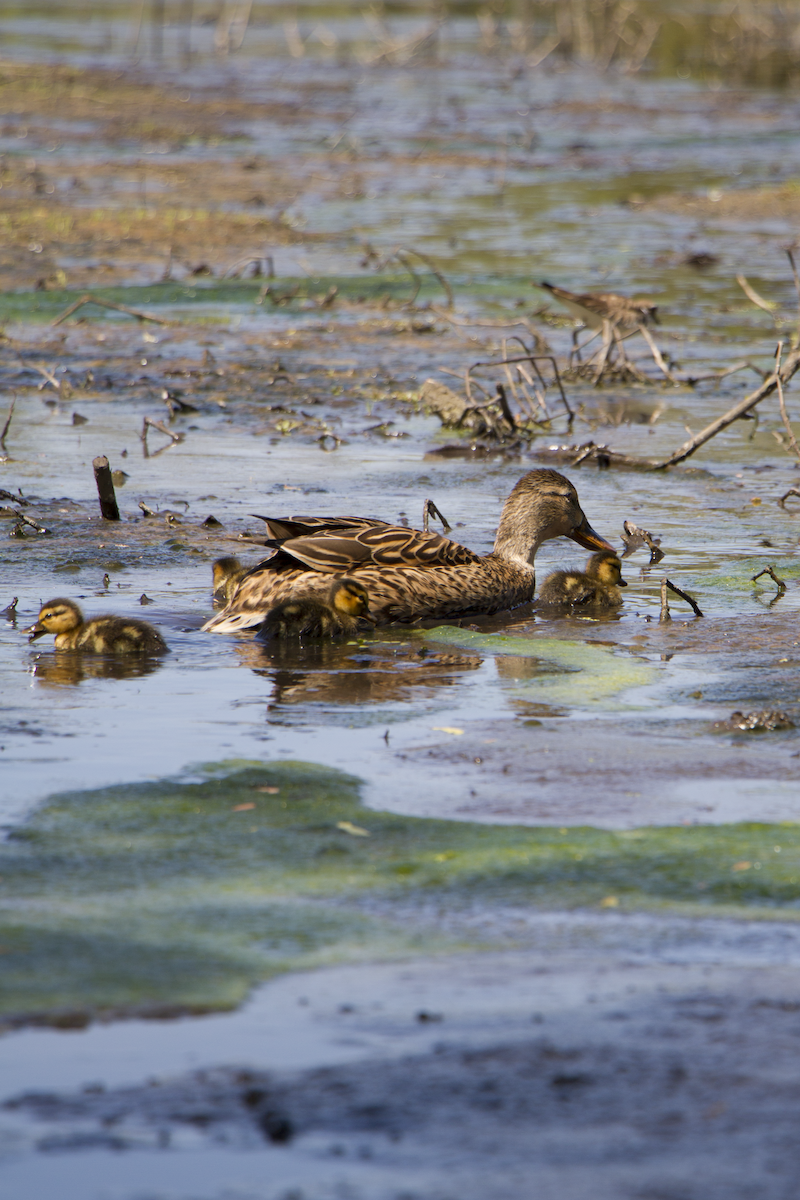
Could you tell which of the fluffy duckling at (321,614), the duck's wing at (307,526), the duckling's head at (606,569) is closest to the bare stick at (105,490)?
the duck's wing at (307,526)

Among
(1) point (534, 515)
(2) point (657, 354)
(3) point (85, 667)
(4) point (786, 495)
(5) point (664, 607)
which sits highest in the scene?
(2) point (657, 354)

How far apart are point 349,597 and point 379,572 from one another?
1.11 feet

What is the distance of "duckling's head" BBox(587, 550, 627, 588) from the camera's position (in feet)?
26.8

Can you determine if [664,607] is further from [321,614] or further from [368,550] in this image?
[321,614]

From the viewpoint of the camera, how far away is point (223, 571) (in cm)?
802

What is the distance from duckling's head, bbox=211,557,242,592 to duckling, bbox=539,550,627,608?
1.48m

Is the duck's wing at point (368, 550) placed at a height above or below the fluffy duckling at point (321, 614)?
above

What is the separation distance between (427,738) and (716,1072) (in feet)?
7.99

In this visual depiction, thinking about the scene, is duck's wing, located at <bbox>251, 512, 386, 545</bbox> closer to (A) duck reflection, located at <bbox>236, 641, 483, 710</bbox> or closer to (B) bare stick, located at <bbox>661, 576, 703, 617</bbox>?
(A) duck reflection, located at <bbox>236, 641, 483, 710</bbox>

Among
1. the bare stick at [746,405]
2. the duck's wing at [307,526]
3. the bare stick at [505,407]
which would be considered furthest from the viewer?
the bare stick at [505,407]

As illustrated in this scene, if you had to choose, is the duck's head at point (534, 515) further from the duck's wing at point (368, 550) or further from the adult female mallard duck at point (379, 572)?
the duck's wing at point (368, 550)

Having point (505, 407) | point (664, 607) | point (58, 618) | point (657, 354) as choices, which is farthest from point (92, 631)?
point (657, 354)

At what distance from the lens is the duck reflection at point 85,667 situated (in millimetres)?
6953

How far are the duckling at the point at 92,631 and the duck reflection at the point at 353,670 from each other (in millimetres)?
420
